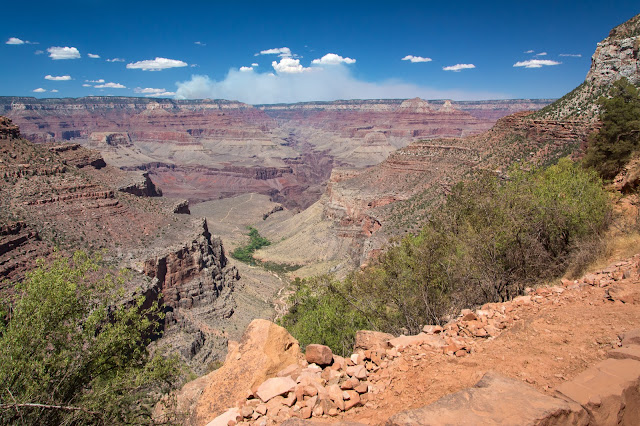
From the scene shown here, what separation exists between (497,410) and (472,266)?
12066 mm

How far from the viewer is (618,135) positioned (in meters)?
27.2

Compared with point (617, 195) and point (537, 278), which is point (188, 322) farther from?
point (617, 195)

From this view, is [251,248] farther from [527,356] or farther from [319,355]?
[527,356]

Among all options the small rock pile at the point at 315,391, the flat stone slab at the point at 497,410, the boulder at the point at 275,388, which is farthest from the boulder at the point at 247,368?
the flat stone slab at the point at 497,410

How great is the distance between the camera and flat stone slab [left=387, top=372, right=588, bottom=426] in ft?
21.3

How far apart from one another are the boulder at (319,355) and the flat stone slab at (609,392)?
5.69 meters

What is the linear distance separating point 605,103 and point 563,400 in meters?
29.6

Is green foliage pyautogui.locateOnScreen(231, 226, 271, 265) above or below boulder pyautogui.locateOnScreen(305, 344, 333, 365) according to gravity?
below

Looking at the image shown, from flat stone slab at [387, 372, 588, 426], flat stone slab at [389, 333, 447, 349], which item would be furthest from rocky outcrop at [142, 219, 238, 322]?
flat stone slab at [387, 372, 588, 426]

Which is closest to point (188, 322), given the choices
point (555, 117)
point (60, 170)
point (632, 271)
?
point (60, 170)

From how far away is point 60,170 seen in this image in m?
51.2

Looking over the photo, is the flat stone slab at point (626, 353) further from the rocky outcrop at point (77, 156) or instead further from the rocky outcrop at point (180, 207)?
the rocky outcrop at point (77, 156)

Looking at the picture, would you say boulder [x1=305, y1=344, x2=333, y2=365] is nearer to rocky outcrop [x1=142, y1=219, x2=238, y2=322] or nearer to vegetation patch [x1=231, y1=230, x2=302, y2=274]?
rocky outcrop [x1=142, y1=219, x2=238, y2=322]

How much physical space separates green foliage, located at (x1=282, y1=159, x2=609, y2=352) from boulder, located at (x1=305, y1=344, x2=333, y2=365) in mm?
6782
